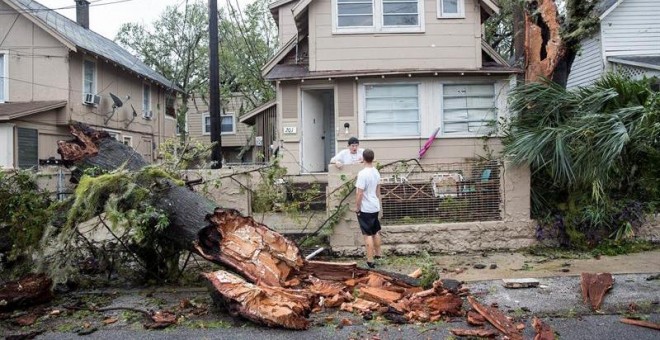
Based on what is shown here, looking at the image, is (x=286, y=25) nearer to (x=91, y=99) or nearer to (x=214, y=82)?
(x=214, y=82)

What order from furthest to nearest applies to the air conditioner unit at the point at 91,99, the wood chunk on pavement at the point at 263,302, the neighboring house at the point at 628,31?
the air conditioner unit at the point at 91,99, the neighboring house at the point at 628,31, the wood chunk on pavement at the point at 263,302

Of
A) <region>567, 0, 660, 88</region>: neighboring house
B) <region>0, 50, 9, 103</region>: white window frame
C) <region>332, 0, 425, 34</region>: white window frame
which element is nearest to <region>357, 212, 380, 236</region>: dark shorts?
<region>332, 0, 425, 34</region>: white window frame

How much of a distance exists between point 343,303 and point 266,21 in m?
29.6

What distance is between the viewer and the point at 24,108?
15984 millimetres

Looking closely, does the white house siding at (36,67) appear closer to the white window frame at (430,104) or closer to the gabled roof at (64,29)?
the gabled roof at (64,29)

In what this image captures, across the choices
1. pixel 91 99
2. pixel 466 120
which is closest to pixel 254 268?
pixel 466 120

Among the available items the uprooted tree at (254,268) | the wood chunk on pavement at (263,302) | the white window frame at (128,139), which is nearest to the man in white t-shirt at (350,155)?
the uprooted tree at (254,268)

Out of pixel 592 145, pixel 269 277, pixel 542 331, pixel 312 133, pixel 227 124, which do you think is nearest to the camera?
pixel 542 331

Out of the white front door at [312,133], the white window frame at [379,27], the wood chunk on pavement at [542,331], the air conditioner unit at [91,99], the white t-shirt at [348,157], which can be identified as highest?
the white window frame at [379,27]

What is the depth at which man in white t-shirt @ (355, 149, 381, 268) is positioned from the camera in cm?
671

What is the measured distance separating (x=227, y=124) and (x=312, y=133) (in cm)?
2184

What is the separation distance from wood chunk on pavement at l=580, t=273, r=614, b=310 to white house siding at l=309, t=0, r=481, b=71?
715 centimetres

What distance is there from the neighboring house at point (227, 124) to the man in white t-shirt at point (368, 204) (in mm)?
25072

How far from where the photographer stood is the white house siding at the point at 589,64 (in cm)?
1666
